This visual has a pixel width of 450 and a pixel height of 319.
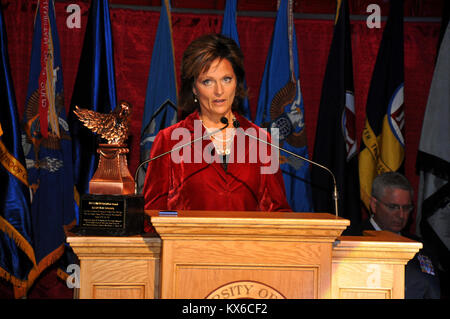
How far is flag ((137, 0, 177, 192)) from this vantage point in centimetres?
352

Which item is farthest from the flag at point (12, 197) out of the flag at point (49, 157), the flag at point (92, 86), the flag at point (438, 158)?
the flag at point (438, 158)

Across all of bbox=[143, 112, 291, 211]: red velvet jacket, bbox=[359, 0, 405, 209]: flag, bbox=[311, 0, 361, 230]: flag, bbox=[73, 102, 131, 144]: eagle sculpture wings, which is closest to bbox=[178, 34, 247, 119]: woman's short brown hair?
bbox=[143, 112, 291, 211]: red velvet jacket

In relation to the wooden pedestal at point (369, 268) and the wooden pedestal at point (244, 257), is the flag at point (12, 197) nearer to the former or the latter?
the wooden pedestal at point (244, 257)

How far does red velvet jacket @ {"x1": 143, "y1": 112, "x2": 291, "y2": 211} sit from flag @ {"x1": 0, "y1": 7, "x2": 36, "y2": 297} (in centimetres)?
137

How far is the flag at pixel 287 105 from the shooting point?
11.6 ft

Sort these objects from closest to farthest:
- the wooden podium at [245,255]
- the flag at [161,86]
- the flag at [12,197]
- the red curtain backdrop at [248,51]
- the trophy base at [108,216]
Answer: the wooden podium at [245,255]
the trophy base at [108,216]
the flag at [12,197]
the flag at [161,86]
the red curtain backdrop at [248,51]

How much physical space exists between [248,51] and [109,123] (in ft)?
7.92

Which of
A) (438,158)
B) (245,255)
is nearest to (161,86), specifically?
(438,158)

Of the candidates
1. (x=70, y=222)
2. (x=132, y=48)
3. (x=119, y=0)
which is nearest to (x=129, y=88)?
(x=132, y=48)

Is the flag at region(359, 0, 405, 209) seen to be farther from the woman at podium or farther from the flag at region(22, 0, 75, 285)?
the flag at region(22, 0, 75, 285)

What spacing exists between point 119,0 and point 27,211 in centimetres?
165

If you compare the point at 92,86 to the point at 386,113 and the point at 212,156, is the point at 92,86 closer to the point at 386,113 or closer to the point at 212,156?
the point at 212,156

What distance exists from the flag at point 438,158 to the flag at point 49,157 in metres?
2.37

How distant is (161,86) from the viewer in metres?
3.53
